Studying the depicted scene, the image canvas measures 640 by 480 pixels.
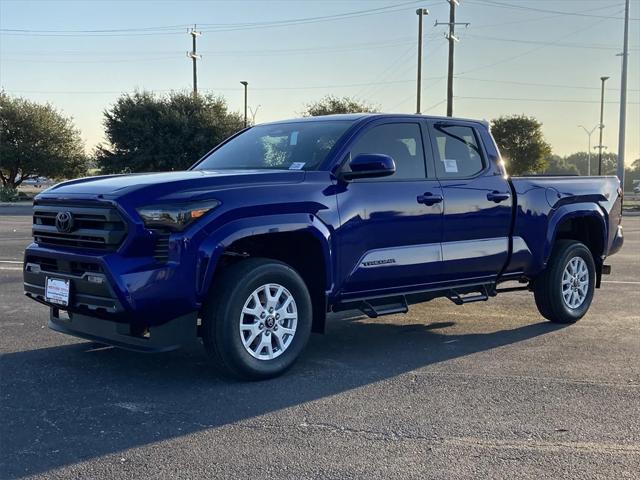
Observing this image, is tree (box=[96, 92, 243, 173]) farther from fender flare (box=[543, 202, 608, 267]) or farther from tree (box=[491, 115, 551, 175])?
fender flare (box=[543, 202, 608, 267])

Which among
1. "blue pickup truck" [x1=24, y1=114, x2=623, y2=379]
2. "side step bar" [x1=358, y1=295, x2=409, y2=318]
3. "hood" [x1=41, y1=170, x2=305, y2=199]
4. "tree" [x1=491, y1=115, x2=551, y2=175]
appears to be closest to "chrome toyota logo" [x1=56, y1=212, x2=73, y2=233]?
"blue pickup truck" [x1=24, y1=114, x2=623, y2=379]

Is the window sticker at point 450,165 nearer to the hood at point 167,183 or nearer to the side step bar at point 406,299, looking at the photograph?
the side step bar at point 406,299

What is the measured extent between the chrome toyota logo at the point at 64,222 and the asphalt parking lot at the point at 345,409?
107cm

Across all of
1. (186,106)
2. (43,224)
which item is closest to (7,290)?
(43,224)

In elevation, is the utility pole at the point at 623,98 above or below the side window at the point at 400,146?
above

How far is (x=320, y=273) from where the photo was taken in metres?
5.30

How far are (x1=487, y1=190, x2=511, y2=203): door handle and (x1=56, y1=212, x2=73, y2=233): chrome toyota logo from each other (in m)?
3.62

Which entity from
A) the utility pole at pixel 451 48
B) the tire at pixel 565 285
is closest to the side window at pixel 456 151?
the tire at pixel 565 285

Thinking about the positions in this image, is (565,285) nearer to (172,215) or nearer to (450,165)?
(450,165)

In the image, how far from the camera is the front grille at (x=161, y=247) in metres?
4.52

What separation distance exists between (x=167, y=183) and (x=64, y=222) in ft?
2.78

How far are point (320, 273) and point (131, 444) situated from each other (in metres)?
2.05

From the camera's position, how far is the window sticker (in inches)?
246

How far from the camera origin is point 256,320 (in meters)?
4.94
